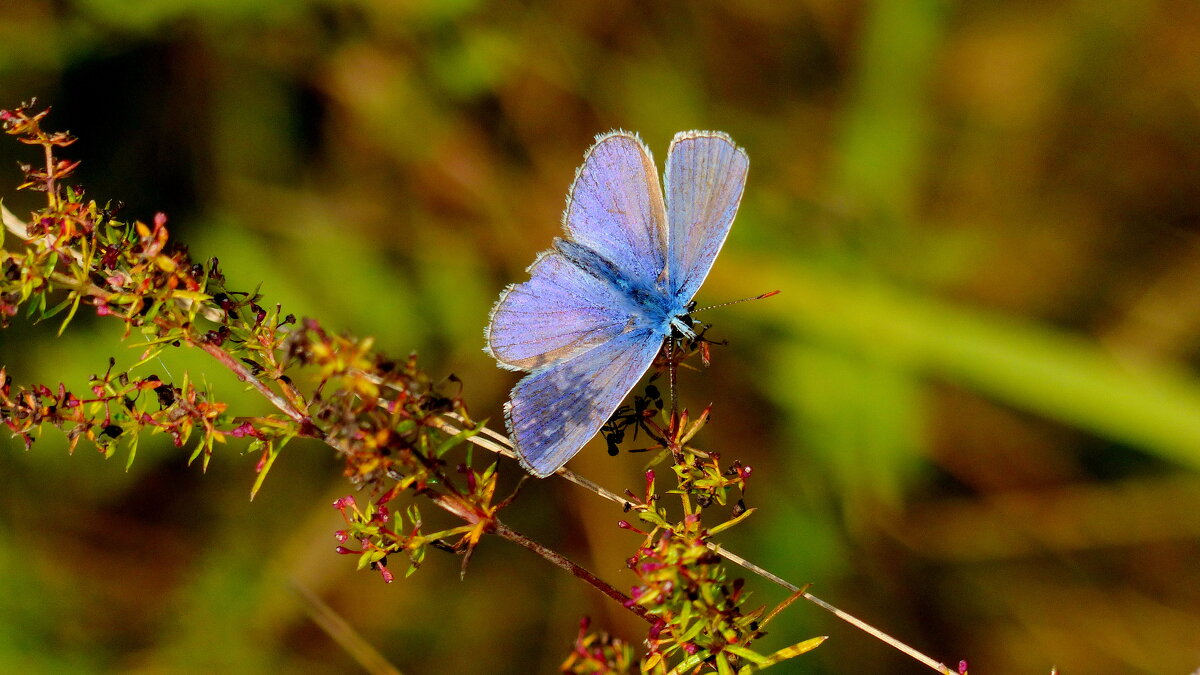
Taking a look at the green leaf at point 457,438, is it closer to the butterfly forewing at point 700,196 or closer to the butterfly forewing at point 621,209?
the butterfly forewing at point 700,196

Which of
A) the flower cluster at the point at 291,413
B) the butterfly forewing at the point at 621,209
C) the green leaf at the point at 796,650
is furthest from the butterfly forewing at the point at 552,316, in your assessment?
the green leaf at the point at 796,650

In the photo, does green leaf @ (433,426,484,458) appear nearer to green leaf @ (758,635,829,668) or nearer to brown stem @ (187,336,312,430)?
brown stem @ (187,336,312,430)

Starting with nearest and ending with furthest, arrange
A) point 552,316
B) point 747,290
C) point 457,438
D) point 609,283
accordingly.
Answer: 1. point 457,438
2. point 552,316
3. point 609,283
4. point 747,290

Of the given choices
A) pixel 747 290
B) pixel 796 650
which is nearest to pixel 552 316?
pixel 796 650

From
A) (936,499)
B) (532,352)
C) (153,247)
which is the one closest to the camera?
(153,247)

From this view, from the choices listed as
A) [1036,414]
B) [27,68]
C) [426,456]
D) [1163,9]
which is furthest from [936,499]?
[27,68]

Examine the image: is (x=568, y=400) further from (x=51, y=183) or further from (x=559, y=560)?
(x=51, y=183)

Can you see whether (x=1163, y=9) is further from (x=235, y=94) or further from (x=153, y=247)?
(x=153, y=247)
